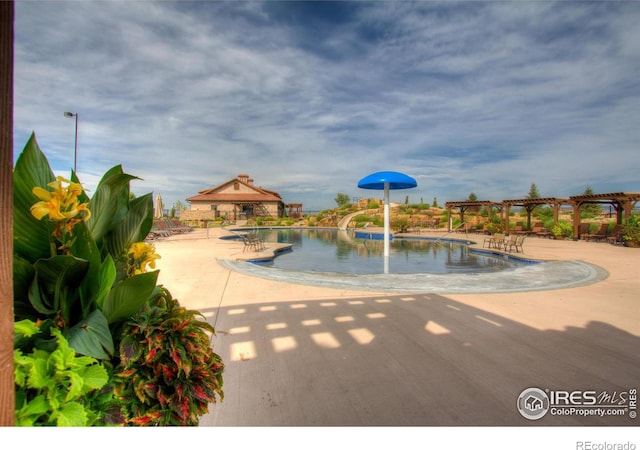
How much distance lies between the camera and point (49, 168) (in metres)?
1.18

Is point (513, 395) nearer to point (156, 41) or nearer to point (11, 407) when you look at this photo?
point (11, 407)

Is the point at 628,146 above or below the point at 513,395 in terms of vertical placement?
above

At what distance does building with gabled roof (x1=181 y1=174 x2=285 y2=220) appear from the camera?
115ft

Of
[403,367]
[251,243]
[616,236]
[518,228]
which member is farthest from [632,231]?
[403,367]

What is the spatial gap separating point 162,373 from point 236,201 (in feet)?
115

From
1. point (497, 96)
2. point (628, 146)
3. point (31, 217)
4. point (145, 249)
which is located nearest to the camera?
point (31, 217)

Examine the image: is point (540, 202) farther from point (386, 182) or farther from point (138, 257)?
point (138, 257)

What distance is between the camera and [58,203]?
39.4 inches

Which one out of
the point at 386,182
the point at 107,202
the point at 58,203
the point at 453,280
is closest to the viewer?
the point at 58,203

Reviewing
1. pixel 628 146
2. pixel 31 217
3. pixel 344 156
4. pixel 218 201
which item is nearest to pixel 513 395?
pixel 31 217

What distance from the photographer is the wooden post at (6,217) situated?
0.78 meters

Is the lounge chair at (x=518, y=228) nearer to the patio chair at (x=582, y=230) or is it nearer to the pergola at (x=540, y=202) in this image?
the pergola at (x=540, y=202)

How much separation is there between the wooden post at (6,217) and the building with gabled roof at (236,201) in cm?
3398

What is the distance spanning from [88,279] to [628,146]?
73.8 ft
